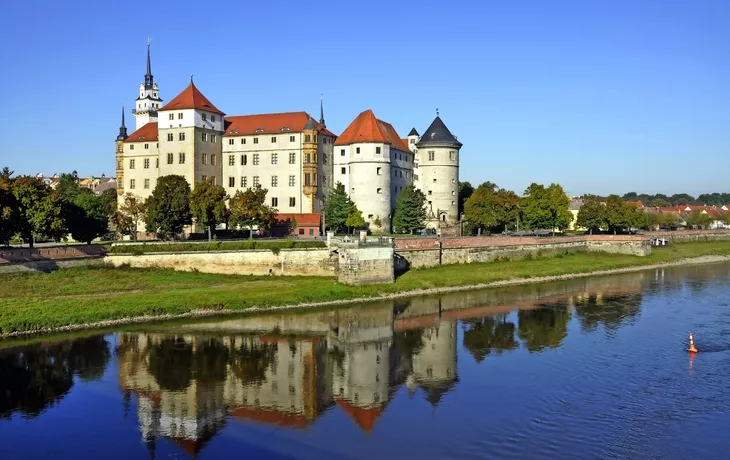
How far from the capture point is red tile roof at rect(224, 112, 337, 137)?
66.0 meters

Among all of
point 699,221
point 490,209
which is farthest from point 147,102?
point 699,221

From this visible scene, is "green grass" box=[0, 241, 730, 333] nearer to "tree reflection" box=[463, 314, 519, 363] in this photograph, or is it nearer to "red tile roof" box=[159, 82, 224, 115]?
"tree reflection" box=[463, 314, 519, 363]

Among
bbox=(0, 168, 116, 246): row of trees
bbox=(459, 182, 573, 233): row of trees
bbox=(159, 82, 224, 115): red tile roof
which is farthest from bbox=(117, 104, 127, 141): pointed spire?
bbox=(459, 182, 573, 233): row of trees

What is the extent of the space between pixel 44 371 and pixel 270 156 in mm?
42278

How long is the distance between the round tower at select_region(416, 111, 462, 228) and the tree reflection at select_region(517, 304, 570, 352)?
32304 millimetres

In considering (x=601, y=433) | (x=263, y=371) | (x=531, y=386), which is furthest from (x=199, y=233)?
(x=601, y=433)

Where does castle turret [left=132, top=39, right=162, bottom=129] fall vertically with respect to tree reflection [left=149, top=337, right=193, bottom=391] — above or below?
above

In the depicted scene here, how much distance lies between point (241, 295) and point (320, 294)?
447 cm

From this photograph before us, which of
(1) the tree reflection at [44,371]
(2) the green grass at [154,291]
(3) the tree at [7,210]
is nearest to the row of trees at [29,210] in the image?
(3) the tree at [7,210]

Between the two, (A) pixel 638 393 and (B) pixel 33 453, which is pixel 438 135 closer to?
(A) pixel 638 393

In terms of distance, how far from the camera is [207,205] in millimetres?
49781

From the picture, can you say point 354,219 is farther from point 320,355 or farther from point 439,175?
point 320,355

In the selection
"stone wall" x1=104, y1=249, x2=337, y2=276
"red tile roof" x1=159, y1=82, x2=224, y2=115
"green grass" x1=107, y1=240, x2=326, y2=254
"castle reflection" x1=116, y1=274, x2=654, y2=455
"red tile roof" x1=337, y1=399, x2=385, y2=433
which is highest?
"red tile roof" x1=159, y1=82, x2=224, y2=115

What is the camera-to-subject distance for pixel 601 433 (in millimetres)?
19828
